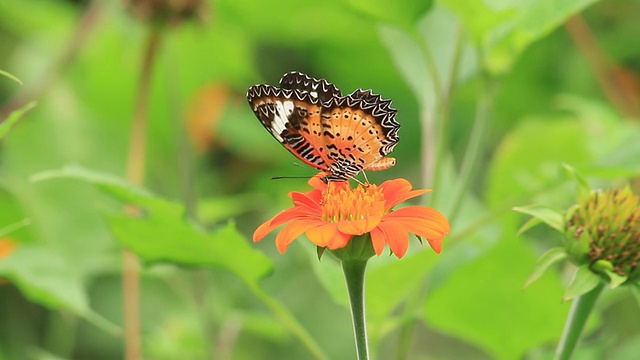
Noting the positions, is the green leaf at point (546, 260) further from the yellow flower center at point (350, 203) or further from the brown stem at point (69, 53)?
the brown stem at point (69, 53)

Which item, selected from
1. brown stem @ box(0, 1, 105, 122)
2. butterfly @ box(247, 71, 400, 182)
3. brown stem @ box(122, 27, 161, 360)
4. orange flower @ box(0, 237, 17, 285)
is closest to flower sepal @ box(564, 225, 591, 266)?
butterfly @ box(247, 71, 400, 182)

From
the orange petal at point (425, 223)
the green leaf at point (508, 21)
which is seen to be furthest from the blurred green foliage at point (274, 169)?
the orange petal at point (425, 223)

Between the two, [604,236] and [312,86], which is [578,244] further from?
[312,86]

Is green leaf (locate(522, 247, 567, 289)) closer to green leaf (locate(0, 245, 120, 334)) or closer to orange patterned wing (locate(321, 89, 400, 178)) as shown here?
orange patterned wing (locate(321, 89, 400, 178))

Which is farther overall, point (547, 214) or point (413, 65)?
point (413, 65)

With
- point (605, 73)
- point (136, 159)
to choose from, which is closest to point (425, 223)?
point (136, 159)

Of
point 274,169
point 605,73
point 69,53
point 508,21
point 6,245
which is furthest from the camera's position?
point 274,169

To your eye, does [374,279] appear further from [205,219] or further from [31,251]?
[205,219]
